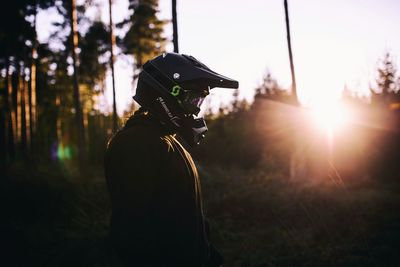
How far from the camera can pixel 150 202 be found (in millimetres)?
1633

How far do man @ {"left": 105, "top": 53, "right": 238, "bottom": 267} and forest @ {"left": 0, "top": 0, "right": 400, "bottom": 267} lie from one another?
19.9 inches

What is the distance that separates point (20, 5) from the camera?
690 inches

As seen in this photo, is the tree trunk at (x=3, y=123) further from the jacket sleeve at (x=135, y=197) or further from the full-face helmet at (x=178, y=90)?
the jacket sleeve at (x=135, y=197)

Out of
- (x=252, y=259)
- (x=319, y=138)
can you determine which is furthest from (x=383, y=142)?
(x=252, y=259)

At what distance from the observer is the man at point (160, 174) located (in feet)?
5.33

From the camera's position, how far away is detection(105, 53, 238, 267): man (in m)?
1.63

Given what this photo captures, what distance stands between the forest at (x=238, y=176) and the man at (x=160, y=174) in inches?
19.9

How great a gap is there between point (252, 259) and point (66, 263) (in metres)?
3.78

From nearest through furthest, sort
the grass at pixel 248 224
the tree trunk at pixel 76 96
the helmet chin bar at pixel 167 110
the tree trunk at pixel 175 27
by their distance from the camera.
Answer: the helmet chin bar at pixel 167 110
the grass at pixel 248 224
the tree trunk at pixel 175 27
the tree trunk at pixel 76 96

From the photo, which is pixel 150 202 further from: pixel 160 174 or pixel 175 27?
pixel 175 27

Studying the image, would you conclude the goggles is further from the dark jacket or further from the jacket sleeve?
the jacket sleeve

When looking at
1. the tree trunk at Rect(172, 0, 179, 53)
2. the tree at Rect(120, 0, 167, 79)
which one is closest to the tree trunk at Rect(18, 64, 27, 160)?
the tree at Rect(120, 0, 167, 79)

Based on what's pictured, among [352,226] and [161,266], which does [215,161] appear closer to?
[352,226]

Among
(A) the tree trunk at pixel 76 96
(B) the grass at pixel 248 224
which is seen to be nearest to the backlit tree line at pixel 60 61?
(A) the tree trunk at pixel 76 96
